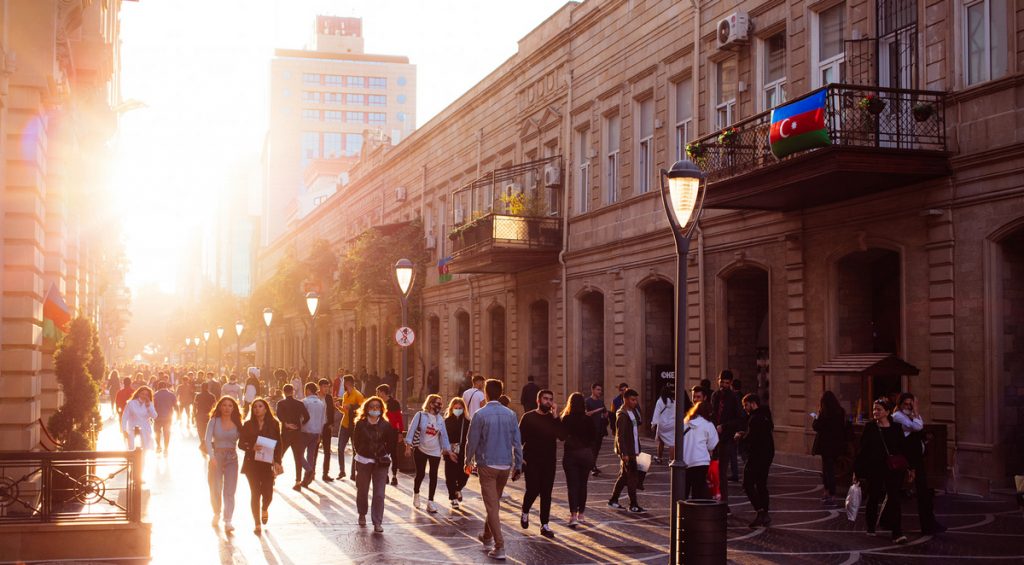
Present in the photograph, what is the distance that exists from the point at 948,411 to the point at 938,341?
3.69 feet

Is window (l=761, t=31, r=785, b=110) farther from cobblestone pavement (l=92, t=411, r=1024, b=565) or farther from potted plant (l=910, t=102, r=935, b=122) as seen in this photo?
cobblestone pavement (l=92, t=411, r=1024, b=565)

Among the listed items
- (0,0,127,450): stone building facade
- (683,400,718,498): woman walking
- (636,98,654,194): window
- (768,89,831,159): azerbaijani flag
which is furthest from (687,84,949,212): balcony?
(0,0,127,450): stone building facade

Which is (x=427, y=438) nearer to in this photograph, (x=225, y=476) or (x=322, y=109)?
(x=225, y=476)

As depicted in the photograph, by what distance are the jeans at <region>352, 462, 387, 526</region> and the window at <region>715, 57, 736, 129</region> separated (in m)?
13.5

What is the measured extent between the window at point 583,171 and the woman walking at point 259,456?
19.3m

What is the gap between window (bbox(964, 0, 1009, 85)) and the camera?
17.7m

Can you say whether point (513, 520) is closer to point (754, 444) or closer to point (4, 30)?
point (754, 444)

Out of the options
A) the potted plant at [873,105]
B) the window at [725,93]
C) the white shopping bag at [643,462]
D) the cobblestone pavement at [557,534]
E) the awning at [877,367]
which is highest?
the window at [725,93]

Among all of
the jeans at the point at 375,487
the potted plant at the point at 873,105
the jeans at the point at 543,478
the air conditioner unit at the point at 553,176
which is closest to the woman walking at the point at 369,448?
the jeans at the point at 375,487

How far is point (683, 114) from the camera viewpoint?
90.8 ft

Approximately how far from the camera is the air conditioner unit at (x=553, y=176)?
3456cm

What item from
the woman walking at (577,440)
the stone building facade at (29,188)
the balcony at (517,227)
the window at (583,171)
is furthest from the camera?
the balcony at (517,227)

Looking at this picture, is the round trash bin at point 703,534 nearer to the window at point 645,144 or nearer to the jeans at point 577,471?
the jeans at point 577,471

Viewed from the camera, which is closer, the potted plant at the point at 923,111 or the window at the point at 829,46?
the potted plant at the point at 923,111
